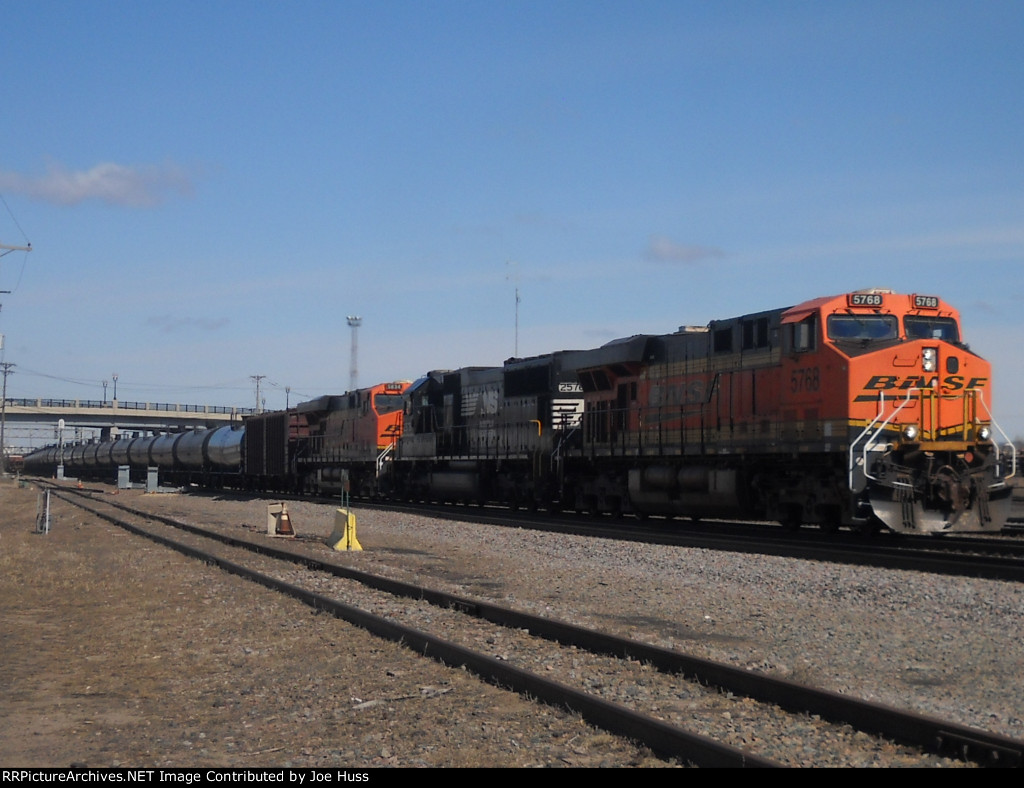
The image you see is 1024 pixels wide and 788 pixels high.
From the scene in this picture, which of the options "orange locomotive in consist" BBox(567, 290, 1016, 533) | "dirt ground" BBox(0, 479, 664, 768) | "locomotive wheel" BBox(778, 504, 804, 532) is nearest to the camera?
"dirt ground" BBox(0, 479, 664, 768)

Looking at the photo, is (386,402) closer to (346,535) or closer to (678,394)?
(678,394)

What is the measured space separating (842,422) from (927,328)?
7.49ft

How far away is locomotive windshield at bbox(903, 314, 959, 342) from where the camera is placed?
17141mm

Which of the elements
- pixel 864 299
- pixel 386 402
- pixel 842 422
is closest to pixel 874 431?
pixel 842 422

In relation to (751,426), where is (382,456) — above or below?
below

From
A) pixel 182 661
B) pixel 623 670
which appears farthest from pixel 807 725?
pixel 182 661

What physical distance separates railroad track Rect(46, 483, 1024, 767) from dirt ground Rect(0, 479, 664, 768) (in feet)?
0.58

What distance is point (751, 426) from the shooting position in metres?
19.0

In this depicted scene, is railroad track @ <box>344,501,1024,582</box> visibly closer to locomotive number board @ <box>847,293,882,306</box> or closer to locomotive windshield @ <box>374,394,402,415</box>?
locomotive number board @ <box>847,293,882,306</box>

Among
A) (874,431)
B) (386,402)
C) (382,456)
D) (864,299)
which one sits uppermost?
(864,299)

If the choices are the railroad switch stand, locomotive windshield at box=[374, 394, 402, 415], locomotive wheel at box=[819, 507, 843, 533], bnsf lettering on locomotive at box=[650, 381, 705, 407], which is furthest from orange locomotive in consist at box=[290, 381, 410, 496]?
locomotive wheel at box=[819, 507, 843, 533]
